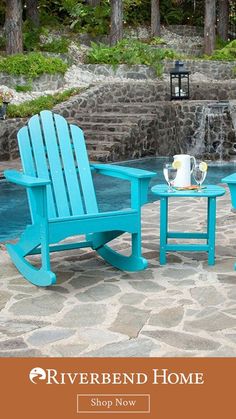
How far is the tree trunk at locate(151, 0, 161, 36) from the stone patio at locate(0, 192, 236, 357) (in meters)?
14.5

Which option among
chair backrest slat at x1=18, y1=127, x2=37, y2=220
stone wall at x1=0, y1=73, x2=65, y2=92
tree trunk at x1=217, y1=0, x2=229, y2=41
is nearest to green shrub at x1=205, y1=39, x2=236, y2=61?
A: tree trunk at x1=217, y1=0, x2=229, y2=41

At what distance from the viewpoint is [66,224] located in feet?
12.4

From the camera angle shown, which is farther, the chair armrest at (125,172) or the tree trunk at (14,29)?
the tree trunk at (14,29)

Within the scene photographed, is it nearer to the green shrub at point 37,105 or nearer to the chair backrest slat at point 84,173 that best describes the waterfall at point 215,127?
the green shrub at point 37,105

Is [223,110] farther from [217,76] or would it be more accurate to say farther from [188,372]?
[188,372]

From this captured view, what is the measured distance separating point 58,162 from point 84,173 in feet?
0.72

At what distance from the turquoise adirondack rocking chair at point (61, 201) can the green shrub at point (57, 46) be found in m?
10.9

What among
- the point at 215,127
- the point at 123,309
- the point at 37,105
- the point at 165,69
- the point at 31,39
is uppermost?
the point at 31,39

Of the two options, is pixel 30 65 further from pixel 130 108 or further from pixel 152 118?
pixel 152 118

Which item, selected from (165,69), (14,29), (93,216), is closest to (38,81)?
(14,29)

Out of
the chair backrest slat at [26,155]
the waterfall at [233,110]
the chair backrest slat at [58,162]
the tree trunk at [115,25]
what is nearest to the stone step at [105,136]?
the waterfall at [233,110]

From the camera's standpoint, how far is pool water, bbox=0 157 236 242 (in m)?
6.44

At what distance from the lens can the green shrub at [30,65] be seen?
12.6m

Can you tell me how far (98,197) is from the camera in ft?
26.5
